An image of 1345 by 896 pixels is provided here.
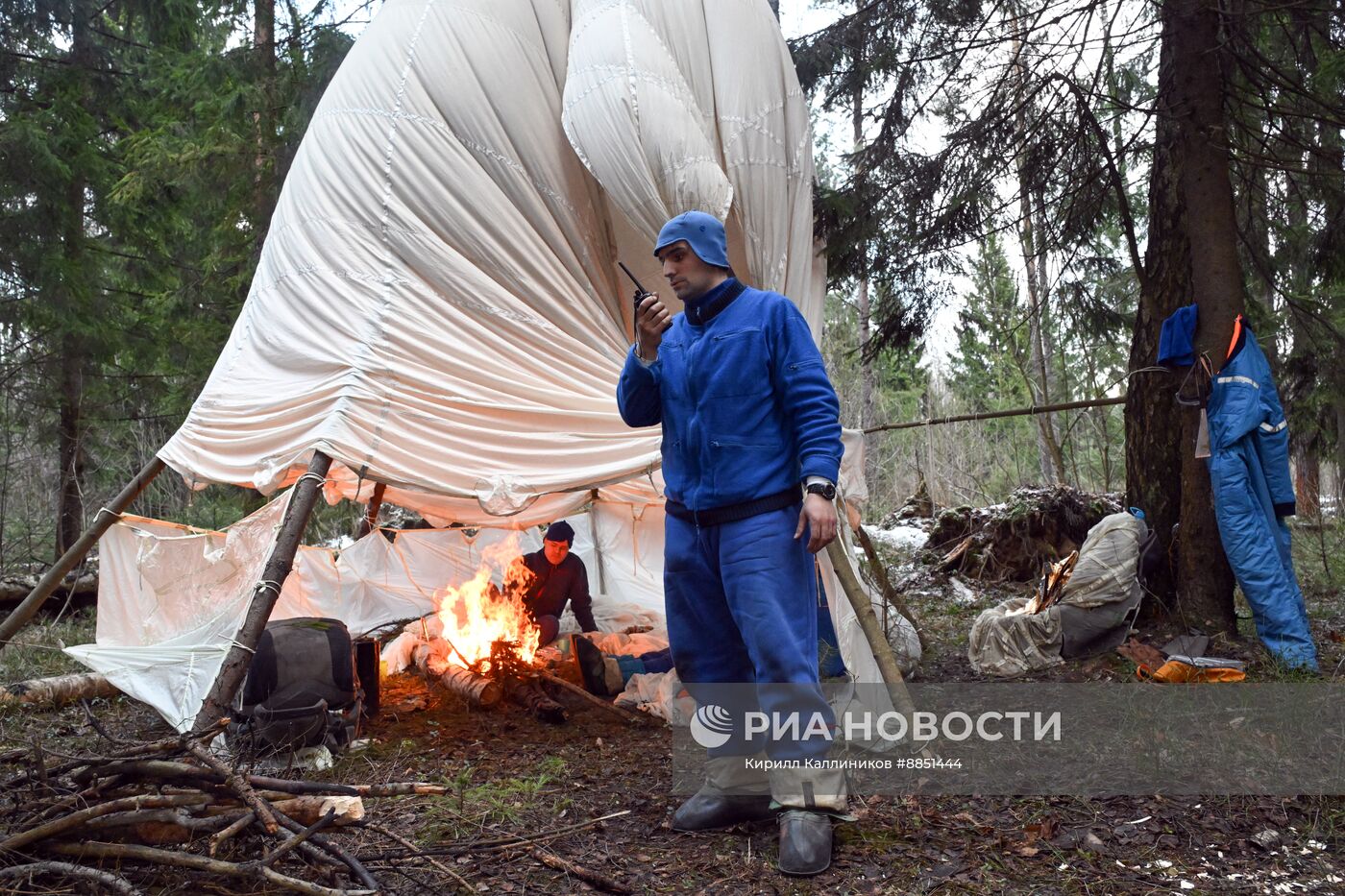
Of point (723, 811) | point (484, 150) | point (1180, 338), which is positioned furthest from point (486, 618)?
point (1180, 338)

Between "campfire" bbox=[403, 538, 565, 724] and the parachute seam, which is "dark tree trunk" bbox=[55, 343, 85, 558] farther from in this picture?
the parachute seam

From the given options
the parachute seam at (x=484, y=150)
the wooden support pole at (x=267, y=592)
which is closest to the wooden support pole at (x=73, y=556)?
the wooden support pole at (x=267, y=592)

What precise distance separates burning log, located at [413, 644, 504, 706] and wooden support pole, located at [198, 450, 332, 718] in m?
1.51

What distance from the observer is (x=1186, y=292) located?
17.2 ft

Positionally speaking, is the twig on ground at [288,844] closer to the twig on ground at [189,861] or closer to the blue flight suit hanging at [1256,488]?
the twig on ground at [189,861]

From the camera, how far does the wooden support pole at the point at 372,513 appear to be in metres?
6.86

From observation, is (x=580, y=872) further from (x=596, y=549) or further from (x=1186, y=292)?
(x=596, y=549)

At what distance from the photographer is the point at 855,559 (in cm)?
459

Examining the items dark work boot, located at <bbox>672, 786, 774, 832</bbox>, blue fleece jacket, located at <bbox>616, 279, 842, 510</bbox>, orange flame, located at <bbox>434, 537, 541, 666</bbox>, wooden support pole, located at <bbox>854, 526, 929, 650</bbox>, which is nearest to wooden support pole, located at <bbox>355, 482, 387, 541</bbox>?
orange flame, located at <bbox>434, 537, 541, 666</bbox>

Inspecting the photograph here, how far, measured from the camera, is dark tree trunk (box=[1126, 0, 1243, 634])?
4750mm

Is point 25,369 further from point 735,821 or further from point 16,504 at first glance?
point 735,821

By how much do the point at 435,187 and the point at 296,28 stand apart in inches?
236

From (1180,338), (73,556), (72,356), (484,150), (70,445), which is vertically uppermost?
(484,150)

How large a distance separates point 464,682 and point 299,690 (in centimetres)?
139
